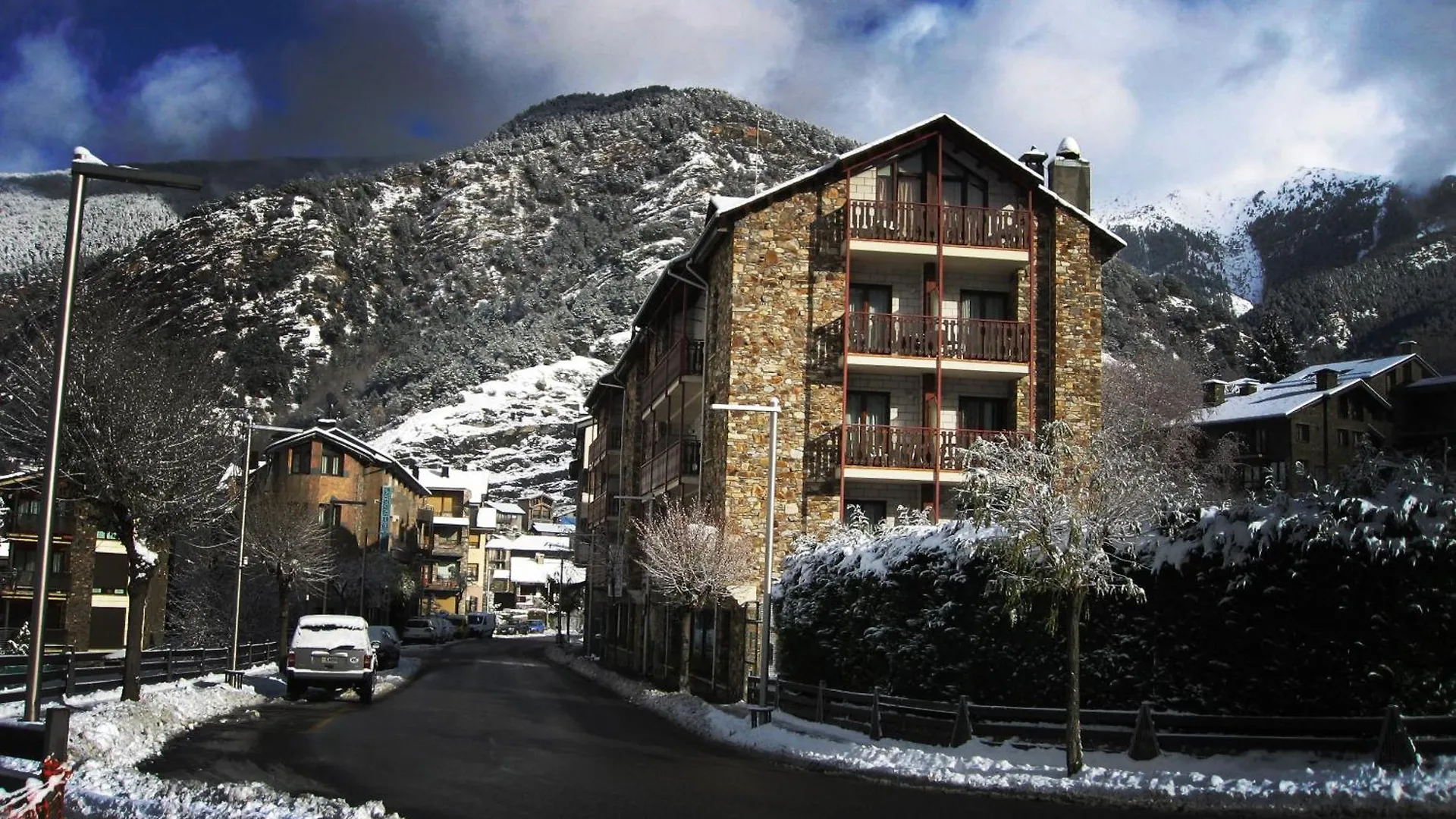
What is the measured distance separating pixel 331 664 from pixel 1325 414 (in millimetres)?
54680

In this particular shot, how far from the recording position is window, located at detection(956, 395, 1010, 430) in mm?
35219

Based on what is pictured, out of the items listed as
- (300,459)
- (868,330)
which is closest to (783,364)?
(868,330)

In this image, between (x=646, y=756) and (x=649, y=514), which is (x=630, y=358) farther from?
(x=646, y=756)

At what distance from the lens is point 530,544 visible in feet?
541

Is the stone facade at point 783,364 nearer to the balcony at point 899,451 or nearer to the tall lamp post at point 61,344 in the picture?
the balcony at point 899,451

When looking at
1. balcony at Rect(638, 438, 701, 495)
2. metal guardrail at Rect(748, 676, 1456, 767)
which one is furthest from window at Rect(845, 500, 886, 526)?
metal guardrail at Rect(748, 676, 1456, 767)

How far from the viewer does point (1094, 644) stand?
19.8 metres

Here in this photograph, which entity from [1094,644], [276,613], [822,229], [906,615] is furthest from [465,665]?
[1094,644]

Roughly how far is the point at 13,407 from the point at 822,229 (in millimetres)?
19258

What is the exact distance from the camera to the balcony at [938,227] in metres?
34.3

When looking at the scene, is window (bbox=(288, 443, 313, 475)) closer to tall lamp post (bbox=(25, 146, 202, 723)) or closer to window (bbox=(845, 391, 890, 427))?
window (bbox=(845, 391, 890, 427))

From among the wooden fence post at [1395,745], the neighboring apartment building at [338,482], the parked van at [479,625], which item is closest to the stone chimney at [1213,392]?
the neighboring apartment building at [338,482]

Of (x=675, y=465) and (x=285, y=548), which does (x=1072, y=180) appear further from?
(x=285, y=548)

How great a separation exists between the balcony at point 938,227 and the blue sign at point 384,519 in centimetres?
5680
